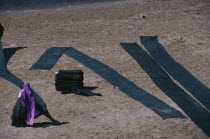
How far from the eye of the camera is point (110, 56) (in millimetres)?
15023

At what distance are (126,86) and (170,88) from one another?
3.74 ft

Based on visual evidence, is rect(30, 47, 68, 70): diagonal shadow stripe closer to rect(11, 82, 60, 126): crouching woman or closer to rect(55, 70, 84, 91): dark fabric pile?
rect(55, 70, 84, 91): dark fabric pile

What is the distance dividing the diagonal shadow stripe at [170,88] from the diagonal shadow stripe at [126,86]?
1.16ft

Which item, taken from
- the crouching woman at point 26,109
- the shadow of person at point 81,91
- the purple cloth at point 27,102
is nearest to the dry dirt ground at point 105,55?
the shadow of person at point 81,91

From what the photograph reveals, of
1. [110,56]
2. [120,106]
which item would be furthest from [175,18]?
[120,106]

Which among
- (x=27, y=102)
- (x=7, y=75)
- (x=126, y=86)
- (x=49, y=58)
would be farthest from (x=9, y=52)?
(x=27, y=102)

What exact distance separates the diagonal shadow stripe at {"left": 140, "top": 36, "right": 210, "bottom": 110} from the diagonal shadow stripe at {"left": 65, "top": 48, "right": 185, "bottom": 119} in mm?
957

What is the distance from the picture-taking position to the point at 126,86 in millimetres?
12375

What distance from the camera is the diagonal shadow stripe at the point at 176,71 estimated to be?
37.7 feet

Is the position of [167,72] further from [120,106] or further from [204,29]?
[204,29]

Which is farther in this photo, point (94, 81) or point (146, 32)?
point (146, 32)

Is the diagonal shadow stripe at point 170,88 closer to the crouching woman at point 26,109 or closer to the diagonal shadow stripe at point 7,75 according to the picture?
the crouching woman at point 26,109

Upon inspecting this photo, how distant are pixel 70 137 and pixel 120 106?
216cm

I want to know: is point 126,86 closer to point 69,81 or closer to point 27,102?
point 69,81
